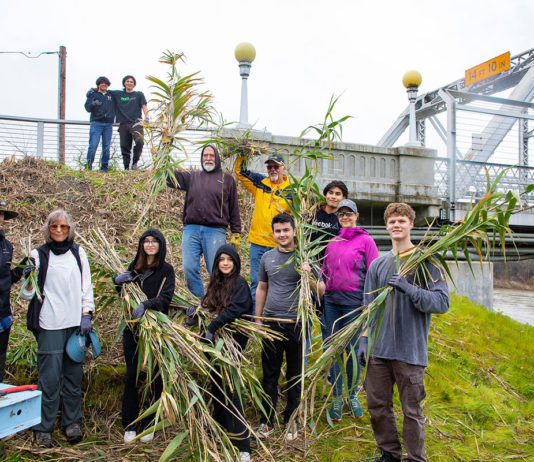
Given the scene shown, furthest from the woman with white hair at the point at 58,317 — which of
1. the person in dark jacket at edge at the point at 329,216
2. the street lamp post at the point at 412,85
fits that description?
the street lamp post at the point at 412,85

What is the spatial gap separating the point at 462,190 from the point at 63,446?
7.73 metres

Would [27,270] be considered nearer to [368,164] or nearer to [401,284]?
[401,284]

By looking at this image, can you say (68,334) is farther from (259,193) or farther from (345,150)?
(345,150)

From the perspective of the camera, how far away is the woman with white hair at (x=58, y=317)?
10.4 ft

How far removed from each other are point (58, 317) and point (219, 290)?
1.14m

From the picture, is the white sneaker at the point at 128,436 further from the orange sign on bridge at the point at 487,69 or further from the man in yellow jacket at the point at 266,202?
the orange sign on bridge at the point at 487,69

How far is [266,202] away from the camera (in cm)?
392

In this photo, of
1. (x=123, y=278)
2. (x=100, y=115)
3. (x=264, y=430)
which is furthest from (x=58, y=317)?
(x=100, y=115)

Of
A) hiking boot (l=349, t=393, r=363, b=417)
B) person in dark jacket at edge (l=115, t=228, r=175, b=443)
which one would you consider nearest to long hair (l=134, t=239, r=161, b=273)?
person in dark jacket at edge (l=115, t=228, r=175, b=443)

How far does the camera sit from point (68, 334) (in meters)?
3.29

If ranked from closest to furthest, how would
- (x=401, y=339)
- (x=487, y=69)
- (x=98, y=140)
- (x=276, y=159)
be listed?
(x=401, y=339) → (x=276, y=159) → (x=98, y=140) → (x=487, y=69)

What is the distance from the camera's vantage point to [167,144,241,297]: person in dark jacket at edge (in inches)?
157

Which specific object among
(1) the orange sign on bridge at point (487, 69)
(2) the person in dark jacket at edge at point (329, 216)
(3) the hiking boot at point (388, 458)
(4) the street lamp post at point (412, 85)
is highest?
(1) the orange sign on bridge at point (487, 69)

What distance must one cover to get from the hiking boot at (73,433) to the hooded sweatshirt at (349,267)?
80.6 inches
